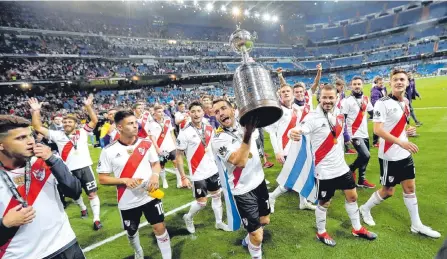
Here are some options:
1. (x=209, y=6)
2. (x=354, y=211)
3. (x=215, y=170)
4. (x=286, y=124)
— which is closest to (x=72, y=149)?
(x=215, y=170)

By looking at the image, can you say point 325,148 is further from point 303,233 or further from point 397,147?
point 303,233

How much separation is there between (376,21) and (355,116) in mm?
73189

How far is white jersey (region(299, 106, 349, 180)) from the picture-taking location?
3.58 metres

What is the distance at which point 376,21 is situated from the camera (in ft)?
209

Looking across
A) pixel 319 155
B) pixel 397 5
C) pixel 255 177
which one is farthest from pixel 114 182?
pixel 397 5

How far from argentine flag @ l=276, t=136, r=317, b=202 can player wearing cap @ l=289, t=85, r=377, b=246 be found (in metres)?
0.31

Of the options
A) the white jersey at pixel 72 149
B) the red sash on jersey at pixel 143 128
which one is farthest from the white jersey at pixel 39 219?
the red sash on jersey at pixel 143 128

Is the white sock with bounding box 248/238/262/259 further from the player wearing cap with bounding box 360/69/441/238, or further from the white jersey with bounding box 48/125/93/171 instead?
the white jersey with bounding box 48/125/93/171

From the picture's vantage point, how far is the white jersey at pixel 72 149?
5.31m

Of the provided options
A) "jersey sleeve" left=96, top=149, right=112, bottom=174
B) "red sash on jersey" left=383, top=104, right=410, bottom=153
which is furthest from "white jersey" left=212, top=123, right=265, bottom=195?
"red sash on jersey" left=383, top=104, right=410, bottom=153

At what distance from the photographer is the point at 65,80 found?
29.2 m

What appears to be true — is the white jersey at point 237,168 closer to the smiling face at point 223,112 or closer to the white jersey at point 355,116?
the smiling face at point 223,112

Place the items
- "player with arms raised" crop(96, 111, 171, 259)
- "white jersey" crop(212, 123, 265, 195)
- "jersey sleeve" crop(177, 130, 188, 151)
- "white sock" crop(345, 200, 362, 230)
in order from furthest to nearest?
"jersey sleeve" crop(177, 130, 188, 151)
"white sock" crop(345, 200, 362, 230)
"player with arms raised" crop(96, 111, 171, 259)
"white jersey" crop(212, 123, 265, 195)

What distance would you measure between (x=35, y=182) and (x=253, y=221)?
2.22 m
